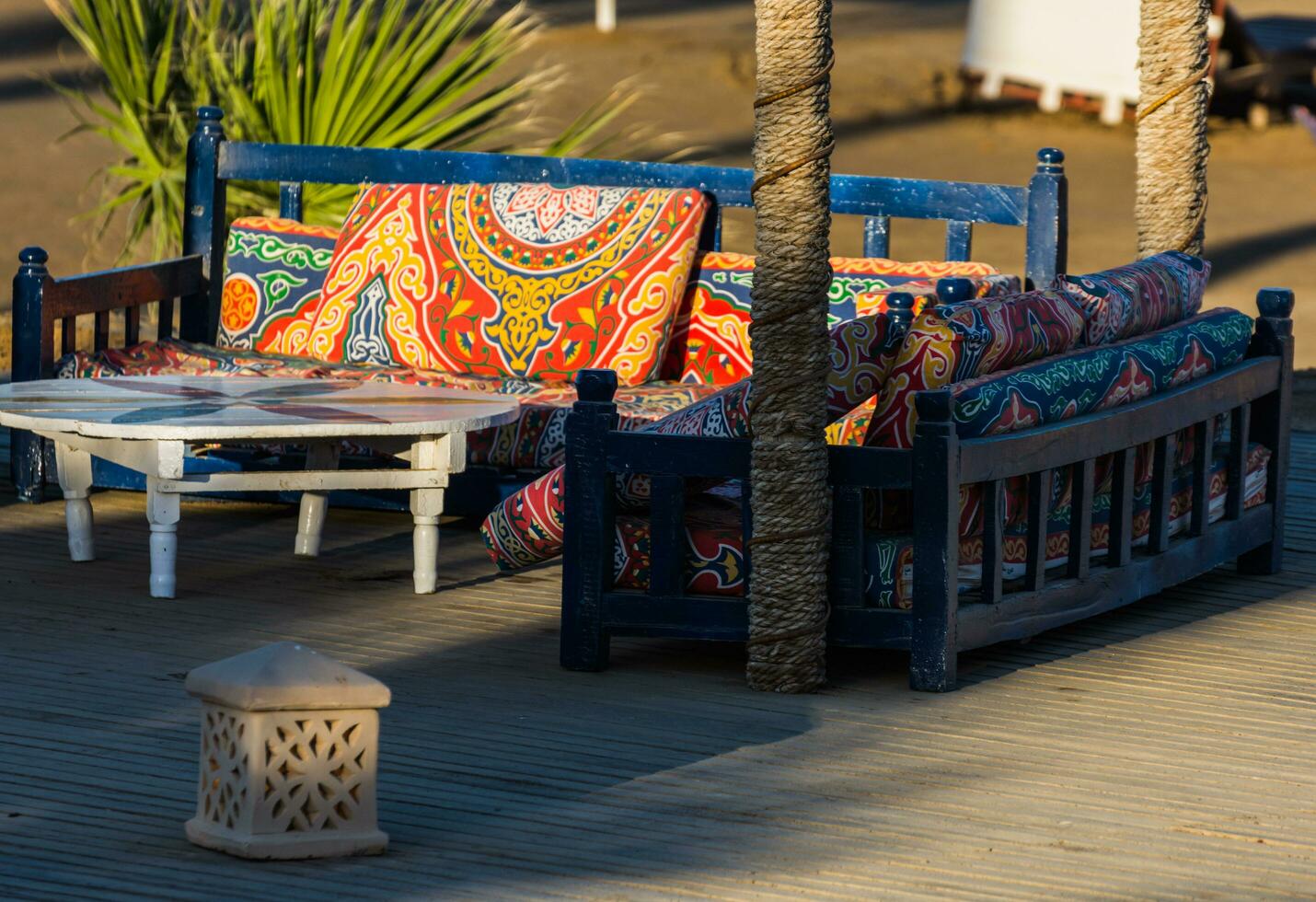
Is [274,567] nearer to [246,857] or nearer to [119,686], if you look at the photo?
[119,686]

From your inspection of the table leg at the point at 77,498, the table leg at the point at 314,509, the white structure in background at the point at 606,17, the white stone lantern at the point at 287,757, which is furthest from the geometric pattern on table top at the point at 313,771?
the white structure in background at the point at 606,17

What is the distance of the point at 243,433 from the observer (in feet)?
20.0

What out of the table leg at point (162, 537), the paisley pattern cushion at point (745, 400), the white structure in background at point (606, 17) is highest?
the white structure in background at point (606, 17)

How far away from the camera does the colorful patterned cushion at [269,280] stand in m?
8.49

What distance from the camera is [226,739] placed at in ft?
13.6

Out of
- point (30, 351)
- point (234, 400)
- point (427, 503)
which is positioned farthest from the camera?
point (30, 351)

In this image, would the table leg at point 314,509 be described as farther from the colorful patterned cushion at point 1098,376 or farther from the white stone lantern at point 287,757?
the white stone lantern at point 287,757

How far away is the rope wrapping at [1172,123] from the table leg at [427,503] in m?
2.78

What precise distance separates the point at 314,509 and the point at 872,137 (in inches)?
591

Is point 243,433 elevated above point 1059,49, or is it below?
below

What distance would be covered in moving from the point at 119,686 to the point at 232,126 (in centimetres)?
549

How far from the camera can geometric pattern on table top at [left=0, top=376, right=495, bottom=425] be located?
6324mm

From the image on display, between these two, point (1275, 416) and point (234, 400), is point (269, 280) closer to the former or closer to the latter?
point (234, 400)

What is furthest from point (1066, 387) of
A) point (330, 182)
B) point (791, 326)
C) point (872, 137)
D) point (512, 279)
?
point (872, 137)
